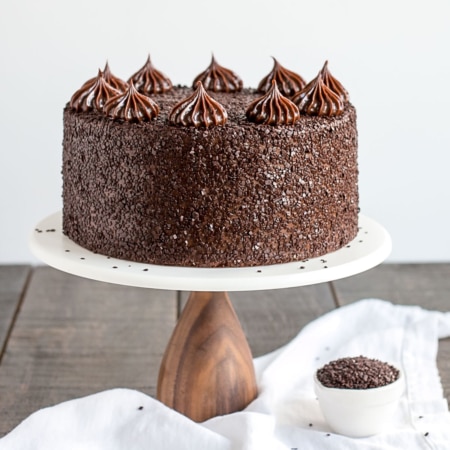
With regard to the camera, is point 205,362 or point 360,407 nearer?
point 360,407

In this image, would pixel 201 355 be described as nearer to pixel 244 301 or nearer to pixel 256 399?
pixel 256 399

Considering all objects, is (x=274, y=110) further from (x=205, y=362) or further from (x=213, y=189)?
(x=205, y=362)

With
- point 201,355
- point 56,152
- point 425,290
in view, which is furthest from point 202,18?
point 201,355

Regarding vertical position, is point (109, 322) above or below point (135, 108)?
below

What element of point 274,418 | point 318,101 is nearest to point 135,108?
point 318,101

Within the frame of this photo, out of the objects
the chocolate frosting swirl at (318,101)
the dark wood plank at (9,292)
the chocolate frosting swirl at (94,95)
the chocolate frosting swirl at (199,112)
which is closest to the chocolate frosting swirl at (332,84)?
the chocolate frosting swirl at (318,101)

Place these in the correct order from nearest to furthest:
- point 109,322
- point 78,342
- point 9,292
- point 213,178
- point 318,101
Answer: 1. point 213,178
2. point 318,101
3. point 78,342
4. point 109,322
5. point 9,292
